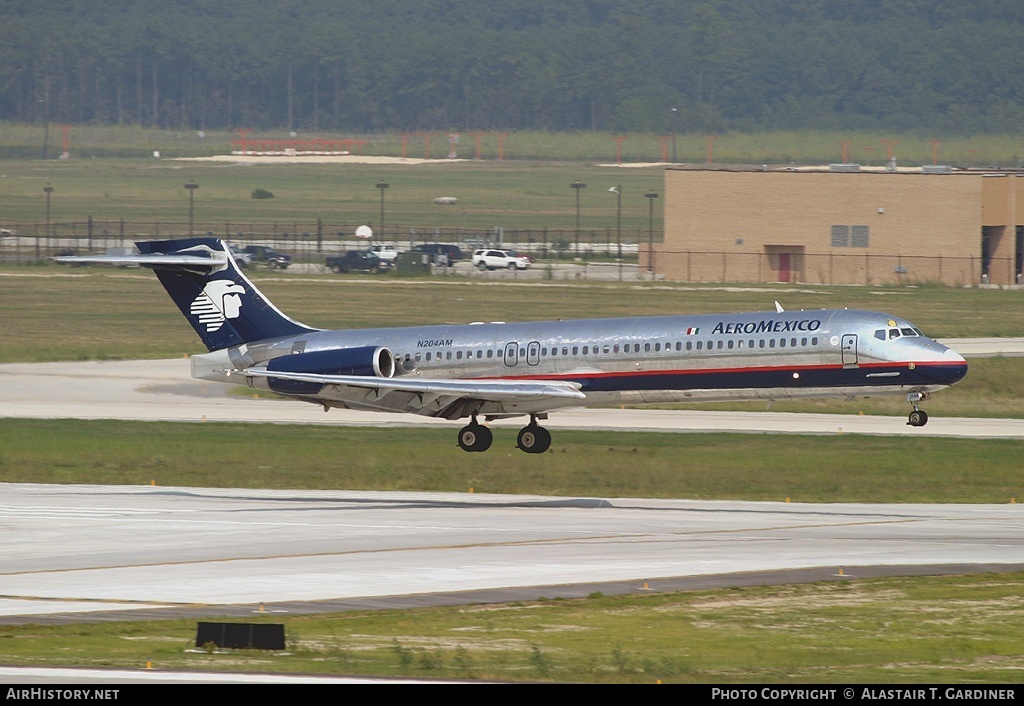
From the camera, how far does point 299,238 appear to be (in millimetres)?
160125

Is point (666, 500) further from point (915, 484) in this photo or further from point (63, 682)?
point (63, 682)

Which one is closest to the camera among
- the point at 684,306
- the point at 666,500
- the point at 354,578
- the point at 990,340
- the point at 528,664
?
the point at 528,664

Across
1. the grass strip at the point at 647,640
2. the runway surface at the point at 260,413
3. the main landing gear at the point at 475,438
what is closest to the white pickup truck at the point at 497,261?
the runway surface at the point at 260,413

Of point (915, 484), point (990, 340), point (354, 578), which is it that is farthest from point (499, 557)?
point (990, 340)

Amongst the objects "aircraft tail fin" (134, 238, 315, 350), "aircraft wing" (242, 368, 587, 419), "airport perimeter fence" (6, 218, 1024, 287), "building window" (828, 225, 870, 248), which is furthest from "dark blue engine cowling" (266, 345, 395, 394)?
"building window" (828, 225, 870, 248)

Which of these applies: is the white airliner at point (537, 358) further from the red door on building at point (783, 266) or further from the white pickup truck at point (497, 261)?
the white pickup truck at point (497, 261)

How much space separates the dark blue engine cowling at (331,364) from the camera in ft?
150

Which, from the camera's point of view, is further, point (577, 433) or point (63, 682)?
point (577, 433)

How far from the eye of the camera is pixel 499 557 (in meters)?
31.8

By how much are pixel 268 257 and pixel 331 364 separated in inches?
3043

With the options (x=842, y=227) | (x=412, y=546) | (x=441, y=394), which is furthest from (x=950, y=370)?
(x=842, y=227)

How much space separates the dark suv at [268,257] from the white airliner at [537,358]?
2879 inches

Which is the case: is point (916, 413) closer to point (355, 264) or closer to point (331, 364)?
point (331, 364)
